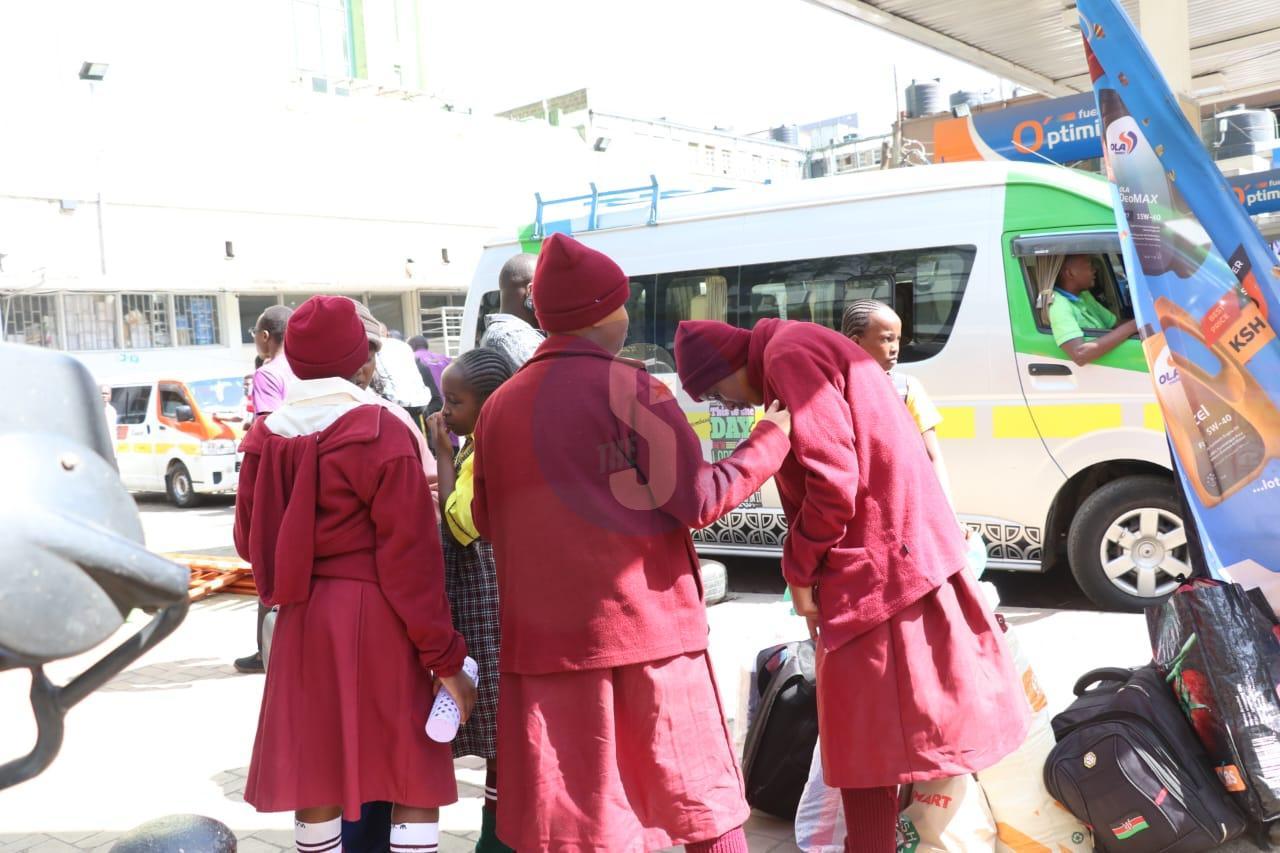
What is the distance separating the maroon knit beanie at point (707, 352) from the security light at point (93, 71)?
75.3 feet

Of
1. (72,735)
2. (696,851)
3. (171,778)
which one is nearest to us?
(696,851)

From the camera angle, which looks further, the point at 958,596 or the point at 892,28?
the point at 892,28

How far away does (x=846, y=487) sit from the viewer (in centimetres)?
278

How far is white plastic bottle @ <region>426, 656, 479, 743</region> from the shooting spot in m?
2.90

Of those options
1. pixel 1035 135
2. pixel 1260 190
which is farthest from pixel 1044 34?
pixel 1260 190

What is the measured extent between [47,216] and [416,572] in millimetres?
22123

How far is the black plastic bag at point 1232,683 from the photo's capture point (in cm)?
326

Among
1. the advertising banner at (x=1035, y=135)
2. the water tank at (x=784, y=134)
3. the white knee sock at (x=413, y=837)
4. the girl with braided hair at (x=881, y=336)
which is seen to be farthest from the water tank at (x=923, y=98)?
the white knee sock at (x=413, y=837)

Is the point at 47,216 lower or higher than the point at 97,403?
higher

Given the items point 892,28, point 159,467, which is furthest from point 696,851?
point 159,467

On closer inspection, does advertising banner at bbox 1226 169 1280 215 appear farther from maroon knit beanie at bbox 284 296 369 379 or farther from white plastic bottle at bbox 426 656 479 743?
white plastic bottle at bbox 426 656 479 743

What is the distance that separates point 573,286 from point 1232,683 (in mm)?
2230

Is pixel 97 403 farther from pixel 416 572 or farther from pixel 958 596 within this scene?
pixel 958 596

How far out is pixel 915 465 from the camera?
9.71ft
